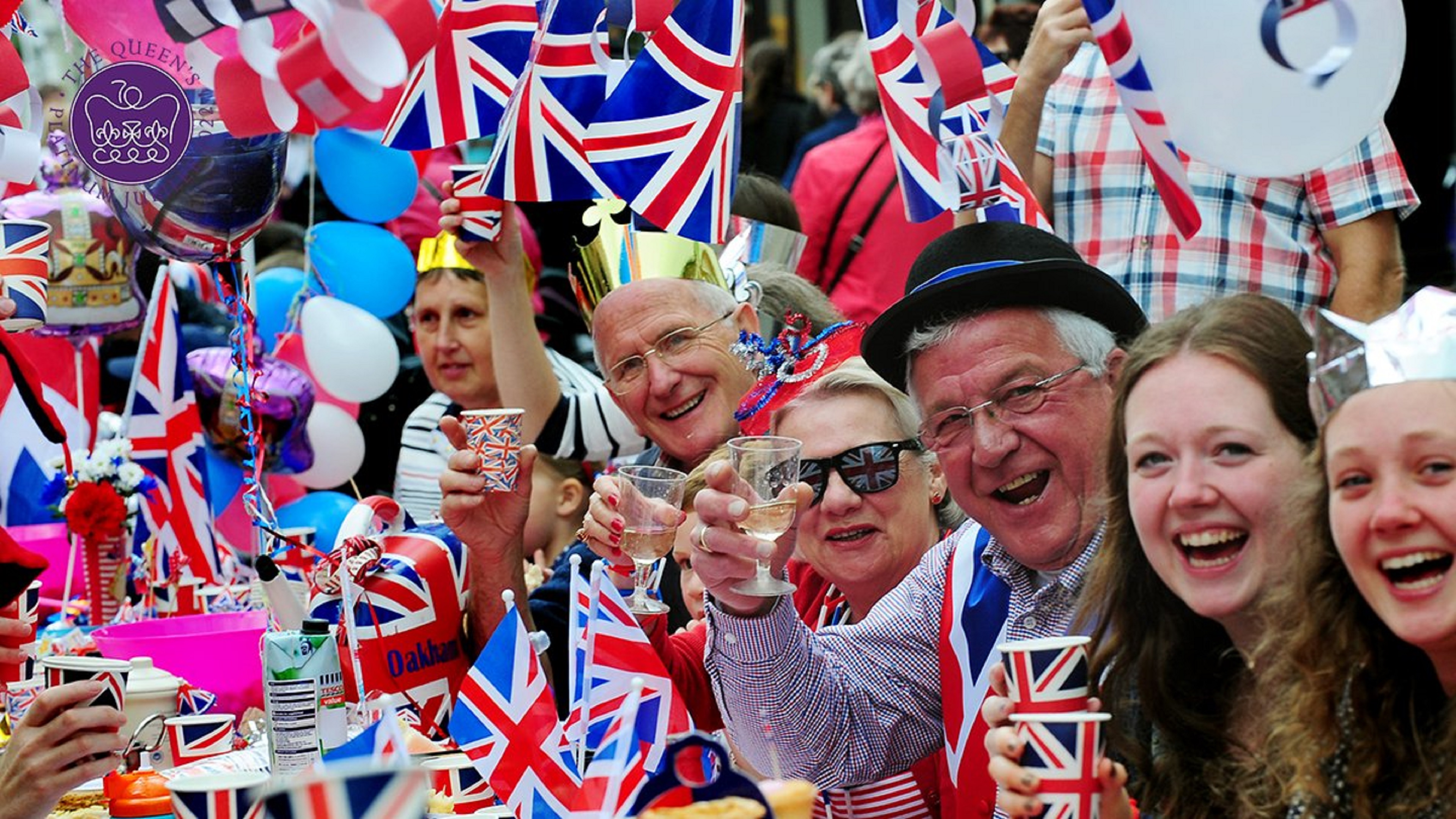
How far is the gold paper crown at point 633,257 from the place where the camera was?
4.06 m

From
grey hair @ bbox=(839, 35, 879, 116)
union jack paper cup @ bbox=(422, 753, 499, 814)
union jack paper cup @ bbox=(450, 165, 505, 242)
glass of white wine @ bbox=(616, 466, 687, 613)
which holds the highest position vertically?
grey hair @ bbox=(839, 35, 879, 116)

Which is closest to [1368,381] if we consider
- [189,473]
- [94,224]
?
[189,473]

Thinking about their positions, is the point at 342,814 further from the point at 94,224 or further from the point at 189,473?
the point at 94,224

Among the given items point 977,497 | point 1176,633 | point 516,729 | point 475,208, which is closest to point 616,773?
point 516,729

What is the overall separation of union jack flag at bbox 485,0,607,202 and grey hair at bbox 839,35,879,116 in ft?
8.86

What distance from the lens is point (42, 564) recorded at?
9.51 ft

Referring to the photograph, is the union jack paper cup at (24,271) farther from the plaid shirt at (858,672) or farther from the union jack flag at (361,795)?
the union jack flag at (361,795)

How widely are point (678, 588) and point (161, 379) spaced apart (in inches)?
55.0

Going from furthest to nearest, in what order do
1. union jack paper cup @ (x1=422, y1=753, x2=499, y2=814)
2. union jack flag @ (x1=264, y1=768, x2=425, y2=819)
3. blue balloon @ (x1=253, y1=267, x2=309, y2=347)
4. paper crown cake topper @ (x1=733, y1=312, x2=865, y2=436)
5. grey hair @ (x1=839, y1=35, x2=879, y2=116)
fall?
grey hair @ (x1=839, y1=35, x2=879, y2=116)
blue balloon @ (x1=253, y1=267, x2=309, y2=347)
paper crown cake topper @ (x1=733, y1=312, x2=865, y2=436)
union jack paper cup @ (x1=422, y1=753, x2=499, y2=814)
union jack flag @ (x1=264, y1=768, x2=425, y2=819)

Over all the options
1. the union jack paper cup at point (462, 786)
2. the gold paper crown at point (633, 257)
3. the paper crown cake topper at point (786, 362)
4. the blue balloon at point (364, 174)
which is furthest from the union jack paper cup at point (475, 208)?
the union jack paper cup at point (462, 786)

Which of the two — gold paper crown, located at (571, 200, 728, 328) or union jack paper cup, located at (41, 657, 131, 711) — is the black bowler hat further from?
union jack paper cup, located at (41, 657, 131, 711)

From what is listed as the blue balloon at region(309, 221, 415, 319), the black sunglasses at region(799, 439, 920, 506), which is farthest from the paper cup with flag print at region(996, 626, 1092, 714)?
the blue balloon at region(309, 221, 415, 319)

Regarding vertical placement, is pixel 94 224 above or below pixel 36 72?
below

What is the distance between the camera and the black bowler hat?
9.39 feet
